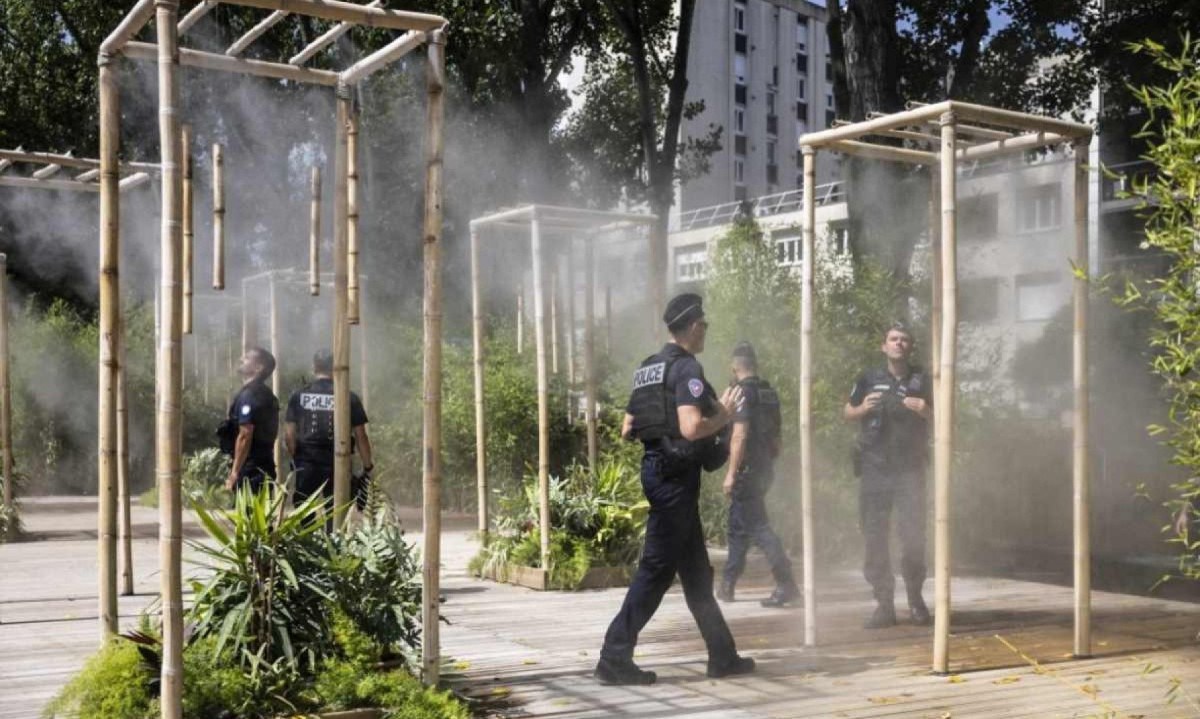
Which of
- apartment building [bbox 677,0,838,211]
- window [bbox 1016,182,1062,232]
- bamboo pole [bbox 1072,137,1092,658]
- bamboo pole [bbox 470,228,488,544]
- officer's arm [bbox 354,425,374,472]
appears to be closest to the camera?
bamboo pole [bbox 1072,137,1092,658]

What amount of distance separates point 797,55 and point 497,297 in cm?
4274

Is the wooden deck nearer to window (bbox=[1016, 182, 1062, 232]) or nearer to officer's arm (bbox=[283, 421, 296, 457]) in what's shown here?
officer's arm (bbox=[283, 421, 296, 457])

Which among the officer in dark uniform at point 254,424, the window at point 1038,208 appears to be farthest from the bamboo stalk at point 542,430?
the window at point 1038,208

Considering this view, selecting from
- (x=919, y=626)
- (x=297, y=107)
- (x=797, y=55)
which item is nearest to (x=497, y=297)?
(x=297, y=107)

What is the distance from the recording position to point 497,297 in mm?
23172

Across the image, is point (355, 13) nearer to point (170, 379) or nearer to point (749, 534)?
point (170, 379)

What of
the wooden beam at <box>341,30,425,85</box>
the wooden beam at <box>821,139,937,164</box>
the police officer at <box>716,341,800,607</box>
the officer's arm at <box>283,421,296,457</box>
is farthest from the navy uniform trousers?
the wooden beam at <box>341,30,425,85</box>

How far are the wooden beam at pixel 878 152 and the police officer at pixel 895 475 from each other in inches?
40.6

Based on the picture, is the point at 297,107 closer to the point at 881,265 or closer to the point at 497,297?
the point at 497,297

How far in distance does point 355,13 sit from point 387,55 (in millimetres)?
519

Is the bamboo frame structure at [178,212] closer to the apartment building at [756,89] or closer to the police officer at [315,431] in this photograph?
the police officer at [315,431]

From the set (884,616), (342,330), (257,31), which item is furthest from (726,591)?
(257,31)

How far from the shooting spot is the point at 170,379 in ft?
16.5

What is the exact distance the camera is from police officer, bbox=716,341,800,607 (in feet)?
31.2
